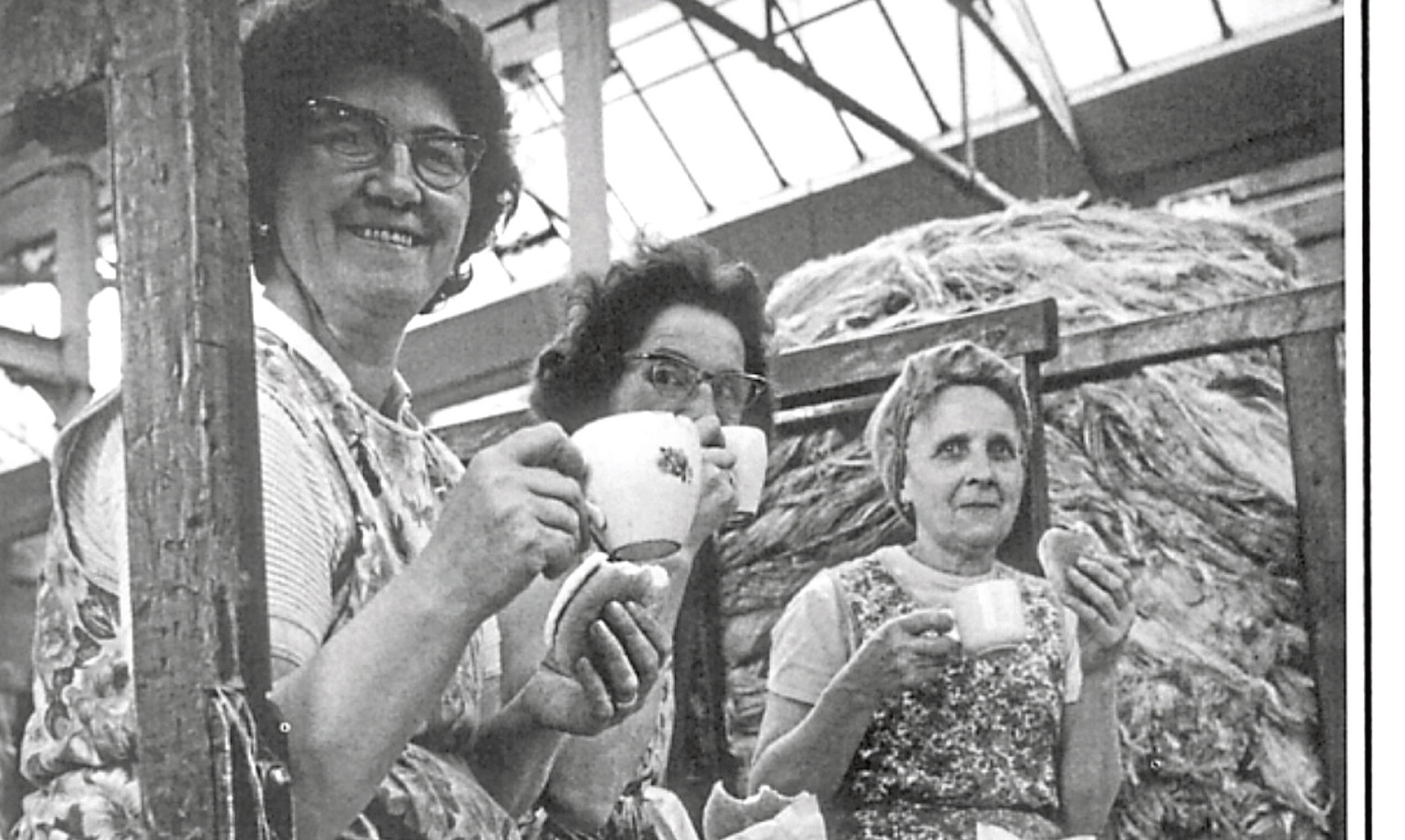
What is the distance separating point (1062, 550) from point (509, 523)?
606mm

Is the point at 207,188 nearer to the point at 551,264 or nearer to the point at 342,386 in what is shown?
the point at 342,386

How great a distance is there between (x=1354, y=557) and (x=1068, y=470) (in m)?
0.26

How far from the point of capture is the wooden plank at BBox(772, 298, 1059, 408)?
5.84ft

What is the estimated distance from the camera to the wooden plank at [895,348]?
178 centimetres

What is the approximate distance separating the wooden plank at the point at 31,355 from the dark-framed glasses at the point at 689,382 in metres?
0.48

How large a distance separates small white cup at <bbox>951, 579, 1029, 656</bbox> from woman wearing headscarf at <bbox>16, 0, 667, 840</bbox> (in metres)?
0.31

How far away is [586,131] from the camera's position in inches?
69.4

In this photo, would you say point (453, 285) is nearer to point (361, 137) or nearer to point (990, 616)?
point (361, 137)

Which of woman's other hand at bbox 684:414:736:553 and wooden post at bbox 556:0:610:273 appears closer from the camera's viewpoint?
woman's other hand at bbox 684:414:736:553

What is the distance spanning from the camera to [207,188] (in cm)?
134

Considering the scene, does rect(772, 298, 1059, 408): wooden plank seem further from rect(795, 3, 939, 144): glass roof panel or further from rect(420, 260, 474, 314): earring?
Answer: rect(420, 260, 474, 314): earring

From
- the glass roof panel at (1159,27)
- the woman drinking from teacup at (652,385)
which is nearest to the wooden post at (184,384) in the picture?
the woman drinking from teacup at (652,385)

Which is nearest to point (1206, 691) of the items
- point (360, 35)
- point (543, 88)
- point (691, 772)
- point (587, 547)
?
point (691, 772)

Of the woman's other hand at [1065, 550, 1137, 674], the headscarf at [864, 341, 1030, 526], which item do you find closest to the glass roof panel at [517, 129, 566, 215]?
the headscarf at [864, 341, 1030, 526]
